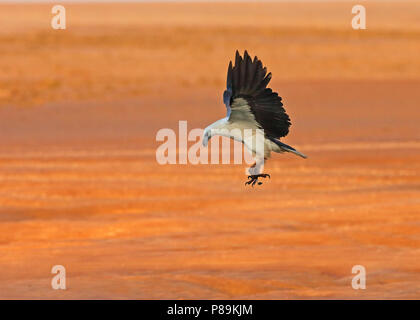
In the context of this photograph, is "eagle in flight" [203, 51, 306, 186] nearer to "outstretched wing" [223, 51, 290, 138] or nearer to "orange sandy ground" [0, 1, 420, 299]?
"outstretched wing" [223, 51, 290, 138]

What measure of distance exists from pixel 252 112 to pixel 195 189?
5.44 metres

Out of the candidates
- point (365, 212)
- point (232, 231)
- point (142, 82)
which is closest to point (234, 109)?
point (232, 231)

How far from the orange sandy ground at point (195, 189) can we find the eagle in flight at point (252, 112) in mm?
1735

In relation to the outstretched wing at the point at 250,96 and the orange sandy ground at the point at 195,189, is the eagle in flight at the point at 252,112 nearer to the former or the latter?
the outstretched wing at the point at 250,96

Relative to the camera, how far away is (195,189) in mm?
13055

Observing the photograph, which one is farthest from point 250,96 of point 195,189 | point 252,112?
point 195,189

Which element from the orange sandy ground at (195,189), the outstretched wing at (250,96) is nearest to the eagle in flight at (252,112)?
the outstretched wing at (250,96)

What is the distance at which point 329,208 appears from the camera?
39.2ft

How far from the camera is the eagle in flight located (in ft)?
24.9

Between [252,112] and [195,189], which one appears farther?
[195,189]

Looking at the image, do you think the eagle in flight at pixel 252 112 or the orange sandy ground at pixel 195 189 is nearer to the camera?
the eagle in flight at pixel 252 112

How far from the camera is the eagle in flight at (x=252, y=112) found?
24.9 feet

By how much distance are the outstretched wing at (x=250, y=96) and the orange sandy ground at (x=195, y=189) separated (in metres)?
1.92

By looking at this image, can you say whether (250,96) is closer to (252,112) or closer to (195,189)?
(252,112)
